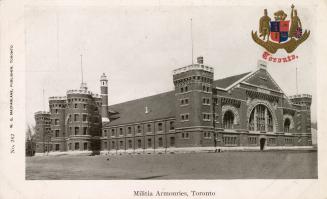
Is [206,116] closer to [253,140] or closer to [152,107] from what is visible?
[253,140]

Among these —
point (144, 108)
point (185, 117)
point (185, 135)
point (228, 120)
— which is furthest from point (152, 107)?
point (228, 120)

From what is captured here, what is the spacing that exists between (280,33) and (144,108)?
19.0ft

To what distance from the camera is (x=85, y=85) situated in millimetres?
12016

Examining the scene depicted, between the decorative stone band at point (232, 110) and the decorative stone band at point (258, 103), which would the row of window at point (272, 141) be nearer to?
the decorative stone band at point (258, 103)

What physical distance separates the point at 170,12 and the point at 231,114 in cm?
584

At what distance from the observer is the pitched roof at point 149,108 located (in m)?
13.4

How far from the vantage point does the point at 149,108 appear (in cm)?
1463

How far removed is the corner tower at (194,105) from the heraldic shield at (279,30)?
90.7 inches

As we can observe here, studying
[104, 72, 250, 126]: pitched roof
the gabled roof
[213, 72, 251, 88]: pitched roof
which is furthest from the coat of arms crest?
[213, 72, 251, 88]: pitched roof

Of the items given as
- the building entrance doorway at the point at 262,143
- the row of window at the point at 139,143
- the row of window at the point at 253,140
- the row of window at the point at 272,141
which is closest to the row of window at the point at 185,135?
the row of window at the point at 139,143

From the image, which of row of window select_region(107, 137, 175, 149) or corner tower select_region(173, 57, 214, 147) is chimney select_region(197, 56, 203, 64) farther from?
row of window select_region(107, 137, 175, 149)
